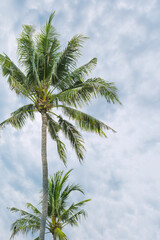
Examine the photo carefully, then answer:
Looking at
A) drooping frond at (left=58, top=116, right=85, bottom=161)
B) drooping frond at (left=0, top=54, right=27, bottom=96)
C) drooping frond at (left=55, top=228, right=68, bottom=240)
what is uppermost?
drooping frond at (left=0, top=54, right=27, bottom=96)

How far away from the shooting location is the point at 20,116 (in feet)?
41.3

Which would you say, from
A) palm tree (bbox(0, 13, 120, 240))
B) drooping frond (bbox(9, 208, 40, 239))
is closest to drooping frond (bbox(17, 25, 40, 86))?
palm tree (bbox(0, 13, 120, 240))

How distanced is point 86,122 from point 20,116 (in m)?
3.02

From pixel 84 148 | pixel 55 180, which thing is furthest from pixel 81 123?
pixel 55 180

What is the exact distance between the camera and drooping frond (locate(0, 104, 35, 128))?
12.3m

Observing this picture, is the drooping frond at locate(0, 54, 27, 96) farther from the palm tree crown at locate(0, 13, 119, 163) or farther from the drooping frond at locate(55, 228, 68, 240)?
the drooping frond at locate(55, 228, 68, 240)

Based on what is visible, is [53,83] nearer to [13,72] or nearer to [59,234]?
[13,72]

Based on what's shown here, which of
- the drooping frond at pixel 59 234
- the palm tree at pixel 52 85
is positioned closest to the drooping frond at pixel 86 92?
the palm tree at pixel 52 85

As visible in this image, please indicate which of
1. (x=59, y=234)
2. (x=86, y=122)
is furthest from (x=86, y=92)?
(x=59, y=234)

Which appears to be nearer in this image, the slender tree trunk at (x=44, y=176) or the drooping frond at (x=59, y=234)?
the slender tree trunk at (x=44, y=176)

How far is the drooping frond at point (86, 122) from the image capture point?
1213 cm

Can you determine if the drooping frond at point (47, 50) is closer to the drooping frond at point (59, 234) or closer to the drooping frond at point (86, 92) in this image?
the drooping frond at point (86, 92)

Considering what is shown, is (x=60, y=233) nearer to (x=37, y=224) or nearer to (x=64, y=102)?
(x=37, y=224)

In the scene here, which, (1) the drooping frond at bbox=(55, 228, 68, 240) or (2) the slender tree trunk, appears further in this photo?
(1) the drooping frond at bbox=(55, 228, 68, 240)
